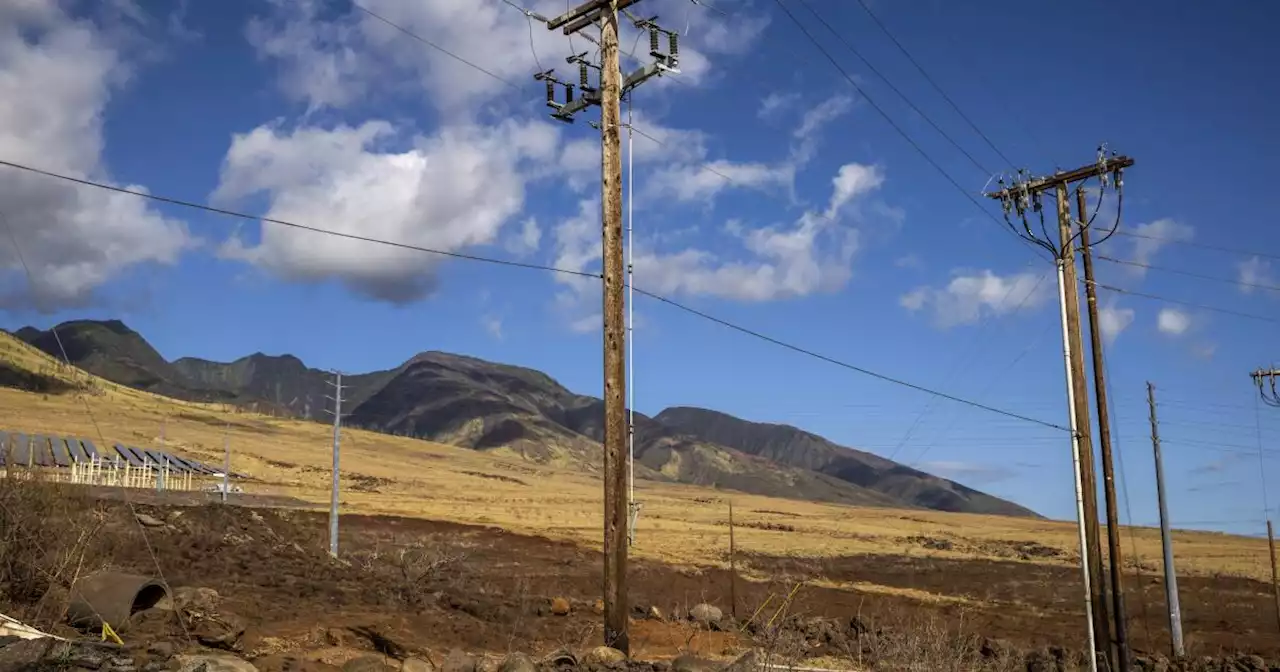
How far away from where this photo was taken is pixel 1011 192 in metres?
25.8

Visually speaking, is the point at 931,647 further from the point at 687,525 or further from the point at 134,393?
the point at 134,393

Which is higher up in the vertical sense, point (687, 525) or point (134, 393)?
point (134, 393)

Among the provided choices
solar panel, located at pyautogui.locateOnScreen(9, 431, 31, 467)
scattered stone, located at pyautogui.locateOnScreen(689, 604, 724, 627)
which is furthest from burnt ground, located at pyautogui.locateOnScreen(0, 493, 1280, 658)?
solar panel, located at pyautogui.locateOnScreen(9, 431, 31, 467)

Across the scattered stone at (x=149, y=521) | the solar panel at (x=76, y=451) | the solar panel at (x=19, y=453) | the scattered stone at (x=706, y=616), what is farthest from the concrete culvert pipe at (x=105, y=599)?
the solar panel at (x=76, y=451)

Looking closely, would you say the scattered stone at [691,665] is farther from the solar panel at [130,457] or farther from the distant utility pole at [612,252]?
the solar panel at [130,457]

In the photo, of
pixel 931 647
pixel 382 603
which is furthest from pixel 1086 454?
pixel 382 603

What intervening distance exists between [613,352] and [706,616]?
12898mm

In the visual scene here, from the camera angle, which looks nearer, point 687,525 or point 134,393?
point 687,525

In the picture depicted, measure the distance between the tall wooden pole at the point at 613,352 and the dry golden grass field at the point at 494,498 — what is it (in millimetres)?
38035

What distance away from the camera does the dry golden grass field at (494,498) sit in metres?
72.0

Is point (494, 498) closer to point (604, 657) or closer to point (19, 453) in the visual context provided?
point (19, 453)

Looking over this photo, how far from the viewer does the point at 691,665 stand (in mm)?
15102

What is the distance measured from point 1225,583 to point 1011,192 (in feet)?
149

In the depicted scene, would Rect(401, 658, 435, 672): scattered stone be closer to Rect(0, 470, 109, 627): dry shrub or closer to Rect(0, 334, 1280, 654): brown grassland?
Rect(0, 470, 109, 627): dry shrub
